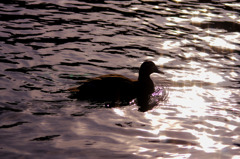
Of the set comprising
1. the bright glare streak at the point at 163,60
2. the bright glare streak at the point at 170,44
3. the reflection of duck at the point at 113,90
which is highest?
the bright glare streak at the point at 170,44

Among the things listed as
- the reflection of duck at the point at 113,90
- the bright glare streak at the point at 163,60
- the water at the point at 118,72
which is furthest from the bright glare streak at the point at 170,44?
the reflection of duck at the point at 113,90

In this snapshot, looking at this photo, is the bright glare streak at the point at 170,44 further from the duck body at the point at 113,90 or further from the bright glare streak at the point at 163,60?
the duck body at the point at 113,90

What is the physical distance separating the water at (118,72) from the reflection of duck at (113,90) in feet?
1.14

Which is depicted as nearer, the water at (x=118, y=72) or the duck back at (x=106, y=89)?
the water at (x=118, y=72)

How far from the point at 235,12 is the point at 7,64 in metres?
10.8

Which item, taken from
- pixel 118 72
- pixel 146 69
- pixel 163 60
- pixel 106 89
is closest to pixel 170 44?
pixel 163 60

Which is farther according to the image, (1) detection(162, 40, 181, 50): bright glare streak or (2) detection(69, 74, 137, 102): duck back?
(1) detection(162, 40, 181, 50): bright glare streak

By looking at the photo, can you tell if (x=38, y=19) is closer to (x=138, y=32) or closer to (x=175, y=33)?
(x=138, y=32)

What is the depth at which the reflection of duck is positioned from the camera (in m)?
10.8

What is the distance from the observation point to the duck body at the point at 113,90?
10773 millimetres

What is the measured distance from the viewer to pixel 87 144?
8.40 m

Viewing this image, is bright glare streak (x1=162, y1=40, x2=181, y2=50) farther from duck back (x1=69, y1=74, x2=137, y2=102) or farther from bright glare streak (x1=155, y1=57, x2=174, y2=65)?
duck back (x1=69, y1=74, x2=137, y2=102)

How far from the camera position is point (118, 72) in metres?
12.9

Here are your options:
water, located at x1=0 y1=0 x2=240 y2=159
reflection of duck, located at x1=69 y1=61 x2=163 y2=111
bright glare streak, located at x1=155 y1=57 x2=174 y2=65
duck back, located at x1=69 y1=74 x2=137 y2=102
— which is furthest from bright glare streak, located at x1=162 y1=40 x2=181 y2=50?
duck back, located at x1=69 y1=74 x2=137 y2=102
